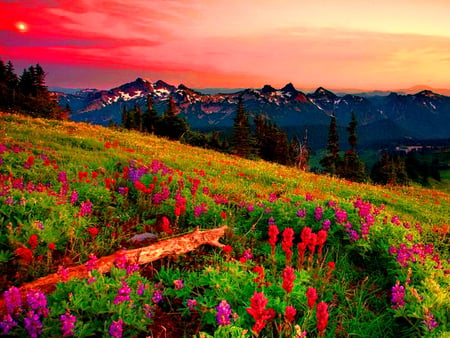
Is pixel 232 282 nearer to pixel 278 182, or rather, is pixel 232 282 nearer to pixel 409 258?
pixel 409 258

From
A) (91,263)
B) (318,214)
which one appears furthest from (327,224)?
(91,263)

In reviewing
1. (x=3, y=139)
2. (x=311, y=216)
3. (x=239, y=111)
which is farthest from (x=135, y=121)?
(x=311, y=216)

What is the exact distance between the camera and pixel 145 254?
4.71 meters

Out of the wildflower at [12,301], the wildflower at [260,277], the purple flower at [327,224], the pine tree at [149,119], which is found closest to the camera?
the wildflower at [12,301]

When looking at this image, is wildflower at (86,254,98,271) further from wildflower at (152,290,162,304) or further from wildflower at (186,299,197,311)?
wildflower at (186,299,197,311)

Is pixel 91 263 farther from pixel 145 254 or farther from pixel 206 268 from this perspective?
pixel 206 268

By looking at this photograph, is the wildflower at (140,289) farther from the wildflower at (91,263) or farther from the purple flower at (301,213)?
the purple flower at (301,213)

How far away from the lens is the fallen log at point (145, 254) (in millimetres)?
3758

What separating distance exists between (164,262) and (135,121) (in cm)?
9781

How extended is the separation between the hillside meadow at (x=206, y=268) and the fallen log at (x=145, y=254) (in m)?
0.14

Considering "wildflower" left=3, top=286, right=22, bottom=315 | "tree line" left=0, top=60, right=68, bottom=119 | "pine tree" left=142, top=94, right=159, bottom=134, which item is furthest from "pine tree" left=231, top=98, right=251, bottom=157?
"wildflower" left=3, top=286, right=22, bottom=315

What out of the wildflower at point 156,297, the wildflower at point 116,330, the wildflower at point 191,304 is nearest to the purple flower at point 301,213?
the wildflower at point 191,304

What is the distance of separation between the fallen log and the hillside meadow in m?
0.14

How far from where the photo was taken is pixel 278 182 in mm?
13508
